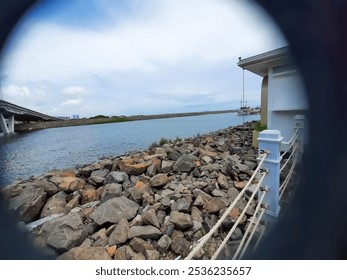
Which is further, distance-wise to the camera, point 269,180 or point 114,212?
point 114,212

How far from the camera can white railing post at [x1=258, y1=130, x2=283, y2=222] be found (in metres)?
1.58

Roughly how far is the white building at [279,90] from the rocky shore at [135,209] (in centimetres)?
110

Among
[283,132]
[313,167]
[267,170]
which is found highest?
[283,132]

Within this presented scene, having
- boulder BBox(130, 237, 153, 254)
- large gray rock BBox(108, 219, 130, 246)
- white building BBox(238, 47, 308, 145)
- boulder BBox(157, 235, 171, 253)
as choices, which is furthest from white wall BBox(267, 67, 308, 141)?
large gray rock BBox(108, 219, 130, 246)

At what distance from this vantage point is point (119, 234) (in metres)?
1.79

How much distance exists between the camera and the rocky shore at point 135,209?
1673 mm

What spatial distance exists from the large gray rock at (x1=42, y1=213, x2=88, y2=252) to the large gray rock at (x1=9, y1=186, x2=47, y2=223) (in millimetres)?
376

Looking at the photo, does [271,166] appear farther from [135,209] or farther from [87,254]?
[87,254]

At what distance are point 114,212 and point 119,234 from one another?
332mm

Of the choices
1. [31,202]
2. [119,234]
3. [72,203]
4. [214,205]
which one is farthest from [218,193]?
[31,202]

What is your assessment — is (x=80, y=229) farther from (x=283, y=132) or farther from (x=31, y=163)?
(x=31, y=163)

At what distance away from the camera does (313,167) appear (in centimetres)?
100

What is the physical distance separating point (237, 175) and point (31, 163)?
13.2 feet

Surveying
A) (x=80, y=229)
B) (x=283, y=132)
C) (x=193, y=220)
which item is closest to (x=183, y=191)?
(x=193, y=220)
